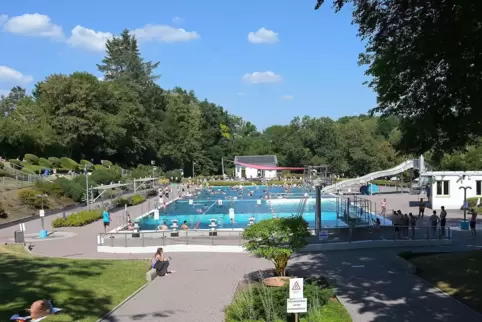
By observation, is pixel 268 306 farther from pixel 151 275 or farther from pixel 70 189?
pixel 70 189

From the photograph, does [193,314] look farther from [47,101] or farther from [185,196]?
[47,101]

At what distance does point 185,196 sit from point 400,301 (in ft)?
136

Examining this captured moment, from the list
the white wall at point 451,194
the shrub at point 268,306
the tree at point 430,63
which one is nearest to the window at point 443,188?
the white wall at point 451,194

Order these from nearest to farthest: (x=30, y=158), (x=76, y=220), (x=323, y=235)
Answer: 1. (x=323, y=235)
2. (x=76, y=220)
3. (x=30, y=158)

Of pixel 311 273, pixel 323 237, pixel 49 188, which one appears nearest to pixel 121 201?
pixel 49 188

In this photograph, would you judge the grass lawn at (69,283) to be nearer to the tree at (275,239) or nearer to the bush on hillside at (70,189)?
the tree at (275,239)

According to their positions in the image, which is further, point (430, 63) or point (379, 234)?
point (379, 234)

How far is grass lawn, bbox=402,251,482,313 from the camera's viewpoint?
1321 cm

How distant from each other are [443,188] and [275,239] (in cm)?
2568

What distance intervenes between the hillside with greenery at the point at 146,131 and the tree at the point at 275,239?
96.9ft

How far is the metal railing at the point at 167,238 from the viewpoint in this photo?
22156mm

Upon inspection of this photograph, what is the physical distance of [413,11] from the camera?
11516 mm

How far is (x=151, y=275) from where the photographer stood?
16391 mm

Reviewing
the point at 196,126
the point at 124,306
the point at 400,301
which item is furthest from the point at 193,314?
the point at 196,126
